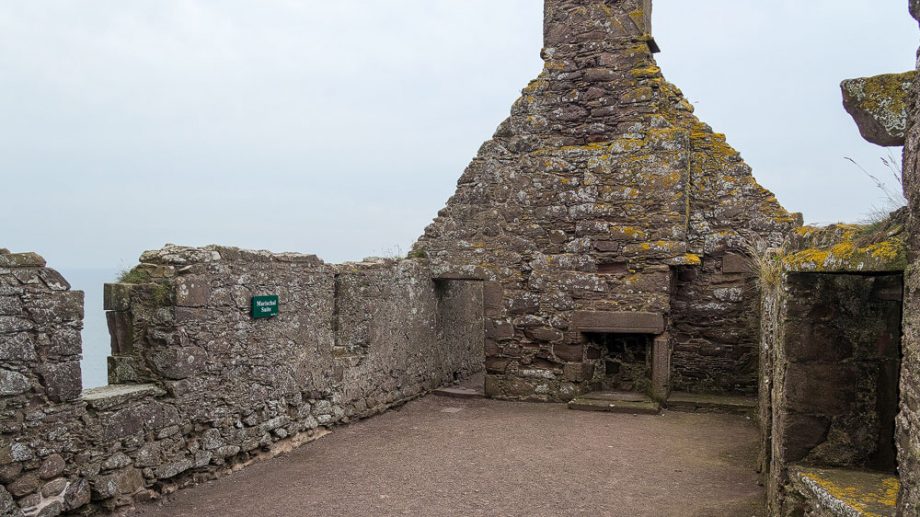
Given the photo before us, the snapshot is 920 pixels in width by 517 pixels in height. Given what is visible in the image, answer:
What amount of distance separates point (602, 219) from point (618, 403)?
8.12 feet

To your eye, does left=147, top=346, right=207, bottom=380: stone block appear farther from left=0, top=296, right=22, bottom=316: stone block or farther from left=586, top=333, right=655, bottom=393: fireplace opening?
left=586, top=333, right=655, bottom=393: fireplace opening

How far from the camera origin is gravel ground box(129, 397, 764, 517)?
524cm

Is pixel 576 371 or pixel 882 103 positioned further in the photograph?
pixel 576 371

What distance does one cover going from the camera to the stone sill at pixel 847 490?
310 centimetres

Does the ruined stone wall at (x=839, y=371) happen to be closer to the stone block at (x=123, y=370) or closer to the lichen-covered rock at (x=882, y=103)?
the lichen-covered rock at (x=882, y=103)

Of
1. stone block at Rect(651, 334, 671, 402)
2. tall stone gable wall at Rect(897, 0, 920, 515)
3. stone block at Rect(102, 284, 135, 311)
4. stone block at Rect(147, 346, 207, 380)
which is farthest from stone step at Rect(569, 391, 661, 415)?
tall stone gable wall at Rect(897, 0, 920, 515)

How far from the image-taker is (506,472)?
20.0 ft

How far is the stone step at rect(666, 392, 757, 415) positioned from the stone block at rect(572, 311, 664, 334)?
3.10ft

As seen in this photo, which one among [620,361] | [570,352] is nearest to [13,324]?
[570,352]

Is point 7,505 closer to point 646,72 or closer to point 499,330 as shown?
point 499,330

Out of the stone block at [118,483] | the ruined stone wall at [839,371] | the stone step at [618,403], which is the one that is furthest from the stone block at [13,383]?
the stone step at [618,403]

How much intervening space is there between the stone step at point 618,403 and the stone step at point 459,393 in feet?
4.93

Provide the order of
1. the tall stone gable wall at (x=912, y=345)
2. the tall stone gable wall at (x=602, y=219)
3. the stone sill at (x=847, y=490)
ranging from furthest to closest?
1. the tall stone gable wall at (x=602, y=219)
2. the stone sill at (x=847, y=490)
3. the tall stone gable wall at (x=912, y=345)

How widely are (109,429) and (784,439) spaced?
4.53m
